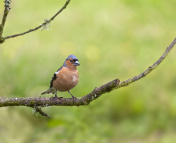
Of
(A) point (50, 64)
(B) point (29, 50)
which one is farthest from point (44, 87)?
(B) point (29, 50)

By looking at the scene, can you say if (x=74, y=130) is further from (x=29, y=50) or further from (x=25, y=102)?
(x=29, y=50)

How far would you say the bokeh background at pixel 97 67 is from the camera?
6.47 metres

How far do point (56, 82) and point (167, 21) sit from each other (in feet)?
22.6

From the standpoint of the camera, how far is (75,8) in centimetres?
1018

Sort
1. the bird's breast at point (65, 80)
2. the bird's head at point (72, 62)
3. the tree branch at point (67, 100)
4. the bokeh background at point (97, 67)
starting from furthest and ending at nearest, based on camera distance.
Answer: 1. the bokeh background at point (97, 67)
2. the bird's head at point (72, 62)
3. the bird's breast at point (65, 80)
4. the tree branch at point (67, 100)

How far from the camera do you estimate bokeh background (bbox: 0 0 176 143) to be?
6.47 m

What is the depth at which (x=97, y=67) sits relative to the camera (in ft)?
28.9

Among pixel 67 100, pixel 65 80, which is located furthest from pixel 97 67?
pixel 67 100

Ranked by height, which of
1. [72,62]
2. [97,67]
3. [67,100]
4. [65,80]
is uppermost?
[97,67]

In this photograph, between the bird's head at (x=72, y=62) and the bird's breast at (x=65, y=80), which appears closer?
the bird's breast at (x=65, y=80)

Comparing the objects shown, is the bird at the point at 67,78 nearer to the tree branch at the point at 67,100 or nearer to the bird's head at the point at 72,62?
the bird's head at the point at 72,62

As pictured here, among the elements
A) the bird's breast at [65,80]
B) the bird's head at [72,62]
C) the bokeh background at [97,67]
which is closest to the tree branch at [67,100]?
the bird's breast at [65,80]

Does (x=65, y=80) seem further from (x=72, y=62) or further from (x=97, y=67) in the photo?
(x=97, y=67)

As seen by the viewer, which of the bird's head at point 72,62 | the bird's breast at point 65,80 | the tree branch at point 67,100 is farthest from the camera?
the bird's head at point 72,62
